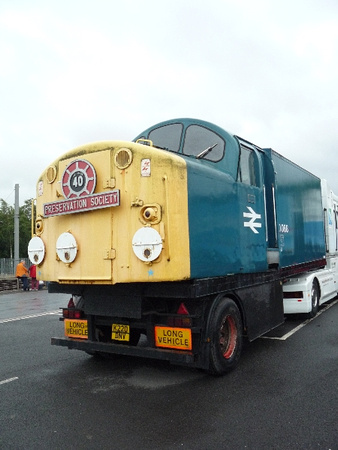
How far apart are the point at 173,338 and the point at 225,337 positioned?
0.98 metres

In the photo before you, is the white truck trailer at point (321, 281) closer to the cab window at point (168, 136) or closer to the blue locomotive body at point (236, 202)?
the blue locomotive body at point (236, 202)

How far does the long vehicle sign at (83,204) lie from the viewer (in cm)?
483

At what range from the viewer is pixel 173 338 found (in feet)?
16.0

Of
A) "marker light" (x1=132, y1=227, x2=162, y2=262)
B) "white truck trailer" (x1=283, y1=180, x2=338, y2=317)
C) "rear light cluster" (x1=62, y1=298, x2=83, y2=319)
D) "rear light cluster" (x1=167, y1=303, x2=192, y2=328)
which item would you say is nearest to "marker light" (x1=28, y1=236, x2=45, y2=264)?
"rear light cluster" (x1=62, y1=298, x2=83, y2=319)

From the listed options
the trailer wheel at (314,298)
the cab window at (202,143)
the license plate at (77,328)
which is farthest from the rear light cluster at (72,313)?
the trailer wheel at (314,298)

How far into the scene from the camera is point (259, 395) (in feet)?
14.8

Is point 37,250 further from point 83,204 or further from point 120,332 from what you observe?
point 120,332

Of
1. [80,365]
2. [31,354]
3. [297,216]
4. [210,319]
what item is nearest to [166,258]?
[210,319]

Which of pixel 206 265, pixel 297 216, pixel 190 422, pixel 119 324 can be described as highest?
pixel 297 216

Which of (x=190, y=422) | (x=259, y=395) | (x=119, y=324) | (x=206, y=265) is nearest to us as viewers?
(x=190, y=422)

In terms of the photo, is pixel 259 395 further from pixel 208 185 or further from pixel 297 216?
pixel 297 216

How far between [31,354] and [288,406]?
4251 millimetres

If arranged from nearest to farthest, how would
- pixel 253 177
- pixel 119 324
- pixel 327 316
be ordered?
pixel 119 324, pixel 253 177, pixel 327 316

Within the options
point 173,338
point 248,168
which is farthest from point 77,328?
point 248,168
